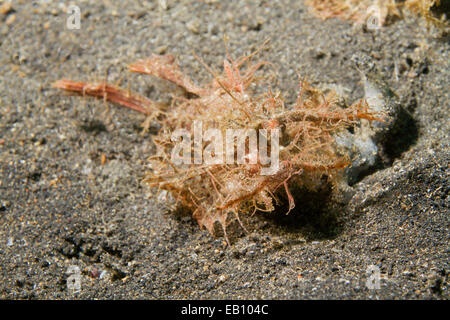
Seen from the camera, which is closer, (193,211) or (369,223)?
(369,223)

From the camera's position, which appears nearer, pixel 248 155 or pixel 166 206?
pixel 248 155

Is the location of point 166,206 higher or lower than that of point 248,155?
lower

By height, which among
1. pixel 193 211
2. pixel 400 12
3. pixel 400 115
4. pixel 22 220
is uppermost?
pixel 400 12

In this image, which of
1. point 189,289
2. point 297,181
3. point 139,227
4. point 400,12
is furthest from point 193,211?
point 400,12
